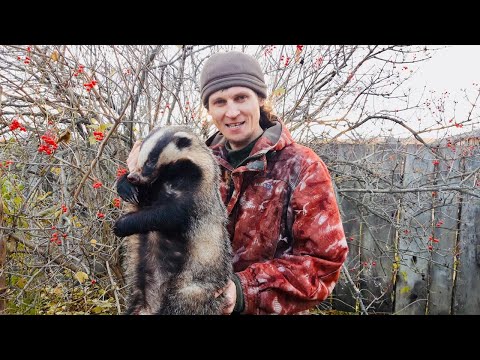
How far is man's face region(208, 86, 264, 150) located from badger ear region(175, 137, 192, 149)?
6.9 inches

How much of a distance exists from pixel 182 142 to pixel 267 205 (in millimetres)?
402

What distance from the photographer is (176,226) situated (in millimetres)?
1460

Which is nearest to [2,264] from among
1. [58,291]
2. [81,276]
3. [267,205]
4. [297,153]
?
[58,291]

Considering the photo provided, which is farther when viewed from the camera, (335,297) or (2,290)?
(335,297)

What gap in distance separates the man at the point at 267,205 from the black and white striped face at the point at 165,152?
0.09m

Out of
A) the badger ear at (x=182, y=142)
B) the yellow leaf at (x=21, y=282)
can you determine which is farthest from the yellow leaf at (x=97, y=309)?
the badger ear at (x=182, y=142)

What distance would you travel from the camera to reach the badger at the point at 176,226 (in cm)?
146

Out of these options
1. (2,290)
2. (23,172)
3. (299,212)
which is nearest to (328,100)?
(299,212)

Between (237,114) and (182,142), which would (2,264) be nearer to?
(182,142)

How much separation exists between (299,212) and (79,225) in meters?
0.98

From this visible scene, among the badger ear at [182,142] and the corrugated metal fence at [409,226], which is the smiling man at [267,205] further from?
the corrugated metal fence at [409,226]

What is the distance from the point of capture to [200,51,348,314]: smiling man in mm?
1532

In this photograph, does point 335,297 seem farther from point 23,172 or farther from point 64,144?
point 23,172

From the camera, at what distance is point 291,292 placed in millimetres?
1536
